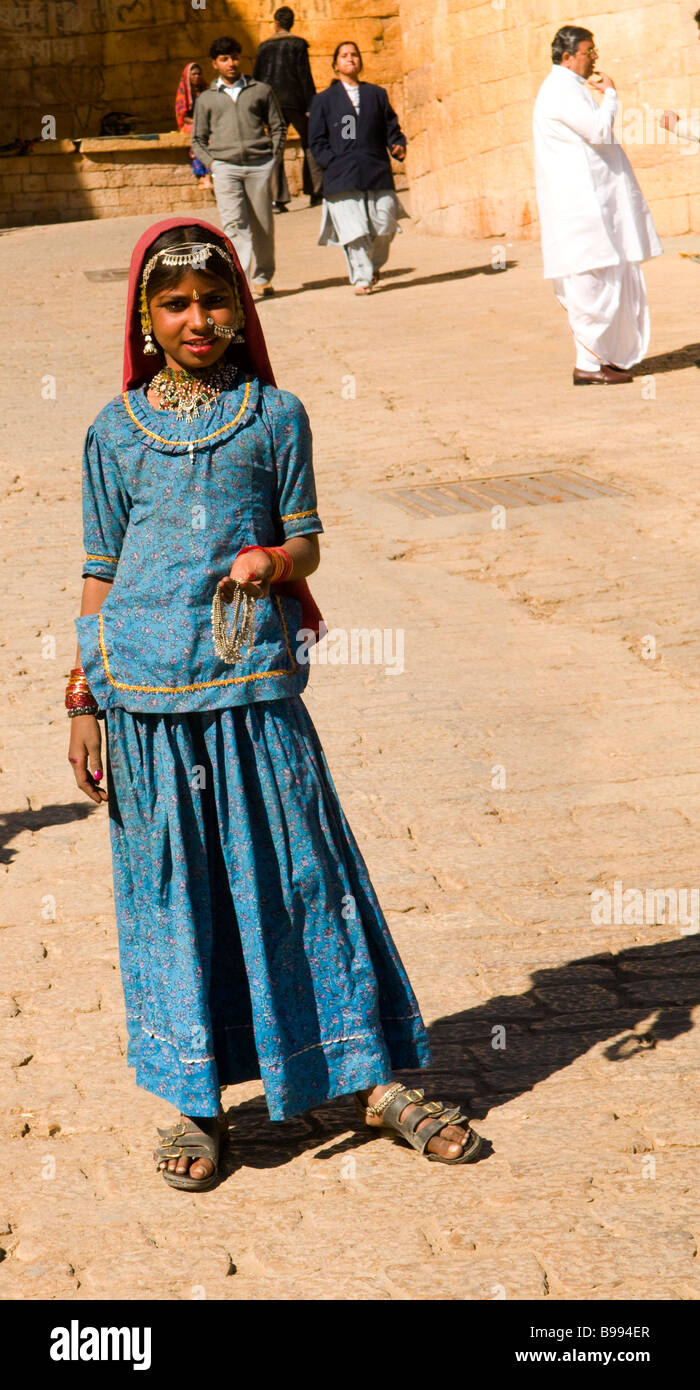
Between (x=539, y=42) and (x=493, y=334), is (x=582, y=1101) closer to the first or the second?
(x=493, y=334)

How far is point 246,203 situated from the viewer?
13578mm

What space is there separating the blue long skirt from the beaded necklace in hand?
1.90 feet

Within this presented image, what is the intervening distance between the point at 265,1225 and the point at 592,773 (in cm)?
265

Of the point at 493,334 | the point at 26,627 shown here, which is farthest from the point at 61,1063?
the point at 493,334

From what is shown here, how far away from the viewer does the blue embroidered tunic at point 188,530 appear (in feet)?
9.93

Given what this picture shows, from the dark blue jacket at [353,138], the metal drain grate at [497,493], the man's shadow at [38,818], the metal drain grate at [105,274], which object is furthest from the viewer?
the metal drain grate at [105,274]

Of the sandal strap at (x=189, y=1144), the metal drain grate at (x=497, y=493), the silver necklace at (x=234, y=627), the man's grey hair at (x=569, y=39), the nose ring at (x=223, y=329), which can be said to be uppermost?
the man's grey hair at (x=569, y=39)

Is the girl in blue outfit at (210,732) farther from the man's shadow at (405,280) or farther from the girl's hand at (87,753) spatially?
the man's shadow at (405,280)

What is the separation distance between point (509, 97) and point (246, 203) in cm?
396

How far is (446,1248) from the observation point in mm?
2867

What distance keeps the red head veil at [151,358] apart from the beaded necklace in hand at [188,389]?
0.05m

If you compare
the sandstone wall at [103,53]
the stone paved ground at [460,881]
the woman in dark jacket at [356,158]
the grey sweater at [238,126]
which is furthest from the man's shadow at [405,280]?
the sandstone wall at [103,53]
